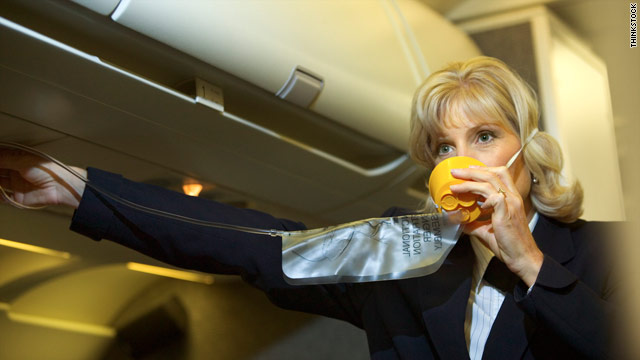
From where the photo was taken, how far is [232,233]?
92 centimetres

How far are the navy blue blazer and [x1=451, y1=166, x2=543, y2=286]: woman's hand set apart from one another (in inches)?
0.8

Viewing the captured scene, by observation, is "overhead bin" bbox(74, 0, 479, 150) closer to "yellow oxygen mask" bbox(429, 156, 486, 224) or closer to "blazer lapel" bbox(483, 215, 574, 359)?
"yellow oxygen mask" bbox(429, 156, 486, 224)

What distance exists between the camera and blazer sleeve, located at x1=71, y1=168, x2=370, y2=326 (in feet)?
2.69

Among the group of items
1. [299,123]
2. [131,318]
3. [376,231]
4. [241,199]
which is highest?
[299,123]

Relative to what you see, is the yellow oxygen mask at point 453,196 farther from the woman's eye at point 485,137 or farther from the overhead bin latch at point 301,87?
the overhead bin latch at point 301,87

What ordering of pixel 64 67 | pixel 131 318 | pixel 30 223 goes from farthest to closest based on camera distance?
pixel 131 318 < pixel 30 223 < pixel 64 67

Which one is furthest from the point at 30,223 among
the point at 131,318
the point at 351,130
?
the point at 351,130

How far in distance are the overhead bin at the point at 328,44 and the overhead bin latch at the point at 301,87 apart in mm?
10

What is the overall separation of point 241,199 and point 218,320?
28cm

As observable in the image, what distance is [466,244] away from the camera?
1.02 m

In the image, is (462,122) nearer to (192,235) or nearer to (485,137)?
(485,137)

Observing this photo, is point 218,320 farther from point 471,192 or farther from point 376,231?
point 471,192

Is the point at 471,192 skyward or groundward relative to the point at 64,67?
groundward

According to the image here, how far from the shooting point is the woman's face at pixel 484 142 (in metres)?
0.99
